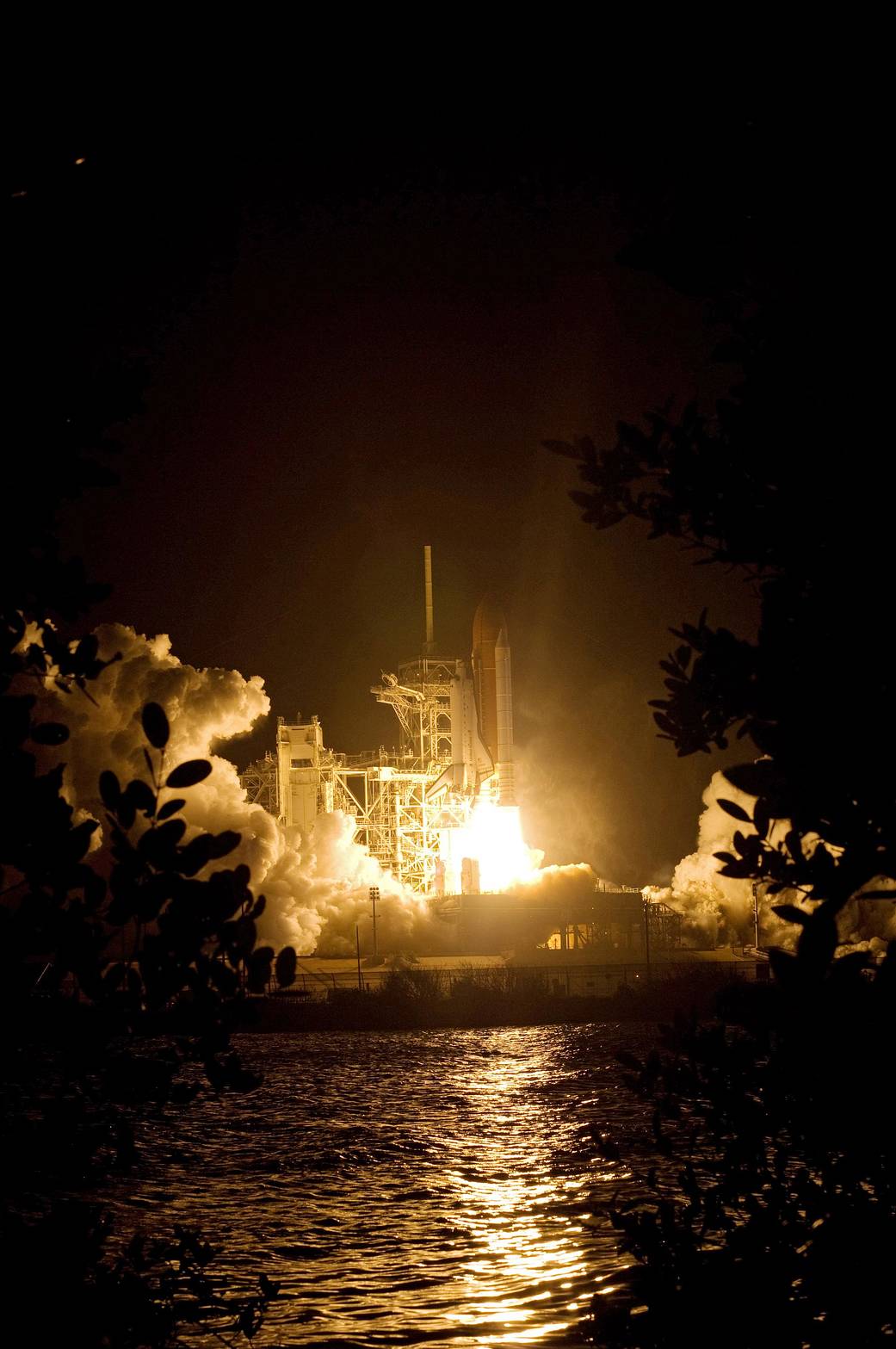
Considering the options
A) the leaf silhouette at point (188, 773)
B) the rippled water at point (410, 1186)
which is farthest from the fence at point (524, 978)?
the leaf silhouette at point (188, 773)

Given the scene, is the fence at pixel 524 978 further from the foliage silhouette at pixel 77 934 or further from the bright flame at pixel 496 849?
the foliage silhouette at pixel 77 934

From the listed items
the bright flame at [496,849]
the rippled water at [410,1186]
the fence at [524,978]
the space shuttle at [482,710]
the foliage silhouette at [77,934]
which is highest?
the space shuttle at [482,710]

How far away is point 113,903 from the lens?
479cm

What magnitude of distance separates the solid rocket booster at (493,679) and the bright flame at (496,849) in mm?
2957

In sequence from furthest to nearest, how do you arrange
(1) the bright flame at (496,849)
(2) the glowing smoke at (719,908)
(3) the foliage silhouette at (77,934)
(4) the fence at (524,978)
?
1. (1) the bright flame at (496,849)
2. (2) the glowing smoke at (719,908)
3. (4) the fence at (524,978)
4. (3) the foliage silhouette at (77,934)

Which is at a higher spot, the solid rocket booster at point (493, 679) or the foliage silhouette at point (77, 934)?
the solid rocket booster at point (493, 679)

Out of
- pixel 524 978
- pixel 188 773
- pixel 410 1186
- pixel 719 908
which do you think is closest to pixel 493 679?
pixel 719 908

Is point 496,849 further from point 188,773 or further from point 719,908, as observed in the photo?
point 188,773

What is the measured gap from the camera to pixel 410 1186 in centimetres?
2825

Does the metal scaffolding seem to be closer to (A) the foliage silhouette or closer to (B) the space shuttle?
(B) the space shuttle

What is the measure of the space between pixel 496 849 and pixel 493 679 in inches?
463

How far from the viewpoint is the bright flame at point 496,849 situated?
8206 cm

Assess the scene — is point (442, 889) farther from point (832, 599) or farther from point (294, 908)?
point (832, 599)

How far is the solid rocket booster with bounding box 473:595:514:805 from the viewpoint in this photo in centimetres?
8312
